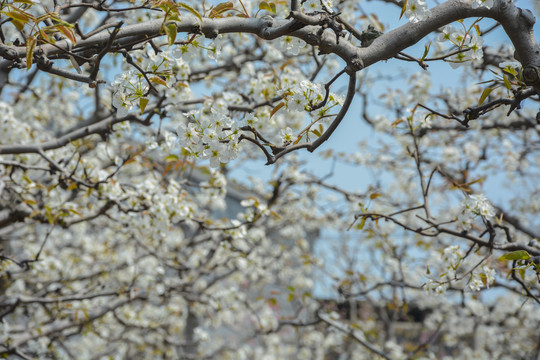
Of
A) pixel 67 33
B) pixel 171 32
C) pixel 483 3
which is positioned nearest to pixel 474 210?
pixel 483 3

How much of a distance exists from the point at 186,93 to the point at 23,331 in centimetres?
229

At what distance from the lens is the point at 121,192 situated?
2879mm

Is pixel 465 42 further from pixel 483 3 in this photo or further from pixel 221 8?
pixel 221 8

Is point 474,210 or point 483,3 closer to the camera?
point 483,3

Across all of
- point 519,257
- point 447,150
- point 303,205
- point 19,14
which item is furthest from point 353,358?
Answer: point 19,14

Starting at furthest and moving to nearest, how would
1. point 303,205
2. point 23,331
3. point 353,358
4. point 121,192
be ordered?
Answer: point 353,358 → point 303,205 → point 23,331 → point 121,192

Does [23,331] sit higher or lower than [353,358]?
lower

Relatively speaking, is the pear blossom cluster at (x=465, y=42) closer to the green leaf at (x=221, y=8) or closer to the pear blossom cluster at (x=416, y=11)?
the pear blossom cluster at (x=416, y=11)

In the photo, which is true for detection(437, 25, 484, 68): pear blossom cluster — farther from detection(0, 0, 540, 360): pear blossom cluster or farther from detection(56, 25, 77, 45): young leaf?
detection(56, 25, 77, 45): young leaf

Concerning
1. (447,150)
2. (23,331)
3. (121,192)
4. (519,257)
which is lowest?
(519,257)

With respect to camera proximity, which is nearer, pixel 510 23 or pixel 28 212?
pixel 510 23

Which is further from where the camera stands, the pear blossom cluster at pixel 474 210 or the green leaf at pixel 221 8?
the pear blossom cluster at pixel 474 210

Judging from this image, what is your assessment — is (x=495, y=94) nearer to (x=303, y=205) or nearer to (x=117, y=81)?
(x=303, y=205)

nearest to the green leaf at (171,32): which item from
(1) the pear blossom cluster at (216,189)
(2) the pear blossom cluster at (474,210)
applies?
(1) the pear blossom cluster at (216,189)
